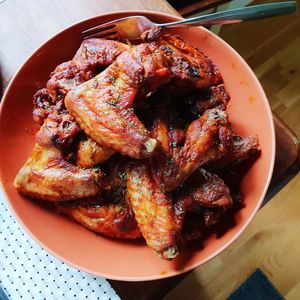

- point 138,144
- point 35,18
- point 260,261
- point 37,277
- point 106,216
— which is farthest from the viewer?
point 260,261

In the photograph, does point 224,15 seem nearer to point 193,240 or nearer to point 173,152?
point 173,152

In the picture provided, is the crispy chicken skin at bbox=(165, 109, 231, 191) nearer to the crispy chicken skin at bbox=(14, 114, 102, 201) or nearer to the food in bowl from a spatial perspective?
the food in bowl

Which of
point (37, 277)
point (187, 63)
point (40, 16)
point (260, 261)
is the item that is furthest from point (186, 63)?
point (260, 261)

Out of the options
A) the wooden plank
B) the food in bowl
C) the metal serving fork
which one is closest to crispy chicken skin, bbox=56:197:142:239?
the food in bowl

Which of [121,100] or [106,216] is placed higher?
[121,100]

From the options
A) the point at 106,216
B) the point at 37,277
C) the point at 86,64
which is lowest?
the point at 37,277

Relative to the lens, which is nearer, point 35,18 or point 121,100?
point 121,100

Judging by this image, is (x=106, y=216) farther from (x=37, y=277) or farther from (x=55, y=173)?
(x=37, y=277)
